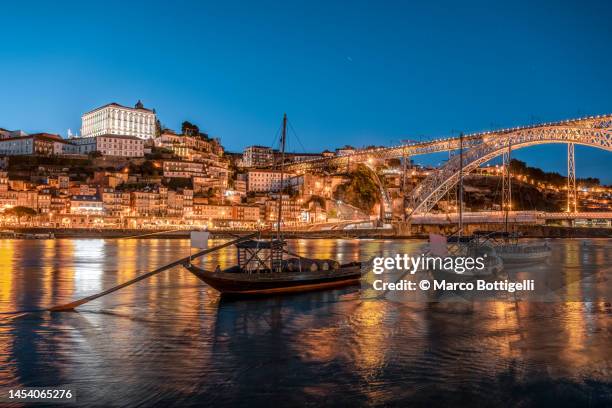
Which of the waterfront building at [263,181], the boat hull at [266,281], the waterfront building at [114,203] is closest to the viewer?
the boat hull at [266,281]

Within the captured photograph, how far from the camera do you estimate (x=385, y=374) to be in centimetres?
874

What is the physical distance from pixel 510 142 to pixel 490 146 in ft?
6.72

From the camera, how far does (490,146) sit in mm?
50094

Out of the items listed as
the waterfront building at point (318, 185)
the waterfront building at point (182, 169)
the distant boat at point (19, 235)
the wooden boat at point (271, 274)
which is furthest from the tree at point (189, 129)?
the wooden boat at point (271, 274)

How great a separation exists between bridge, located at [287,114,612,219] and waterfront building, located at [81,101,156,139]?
53.9 m

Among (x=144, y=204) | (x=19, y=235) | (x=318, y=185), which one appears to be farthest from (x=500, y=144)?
(x=19, y=235)

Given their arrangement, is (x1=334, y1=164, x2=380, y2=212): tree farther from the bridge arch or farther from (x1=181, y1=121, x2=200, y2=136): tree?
(x1=181, y1=121, x2=200, y2=136): tree

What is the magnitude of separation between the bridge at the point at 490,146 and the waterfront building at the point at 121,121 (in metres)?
53.9

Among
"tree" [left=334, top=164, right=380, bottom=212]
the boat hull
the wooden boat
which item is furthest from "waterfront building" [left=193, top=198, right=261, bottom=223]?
the boat hull

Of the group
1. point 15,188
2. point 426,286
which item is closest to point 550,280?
point 426,286

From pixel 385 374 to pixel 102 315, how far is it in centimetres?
839

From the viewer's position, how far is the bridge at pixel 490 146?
41594 mm

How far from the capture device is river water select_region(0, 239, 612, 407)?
7801mm

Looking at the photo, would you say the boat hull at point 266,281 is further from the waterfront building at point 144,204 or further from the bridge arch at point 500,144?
the waterfront building at point 144,204
